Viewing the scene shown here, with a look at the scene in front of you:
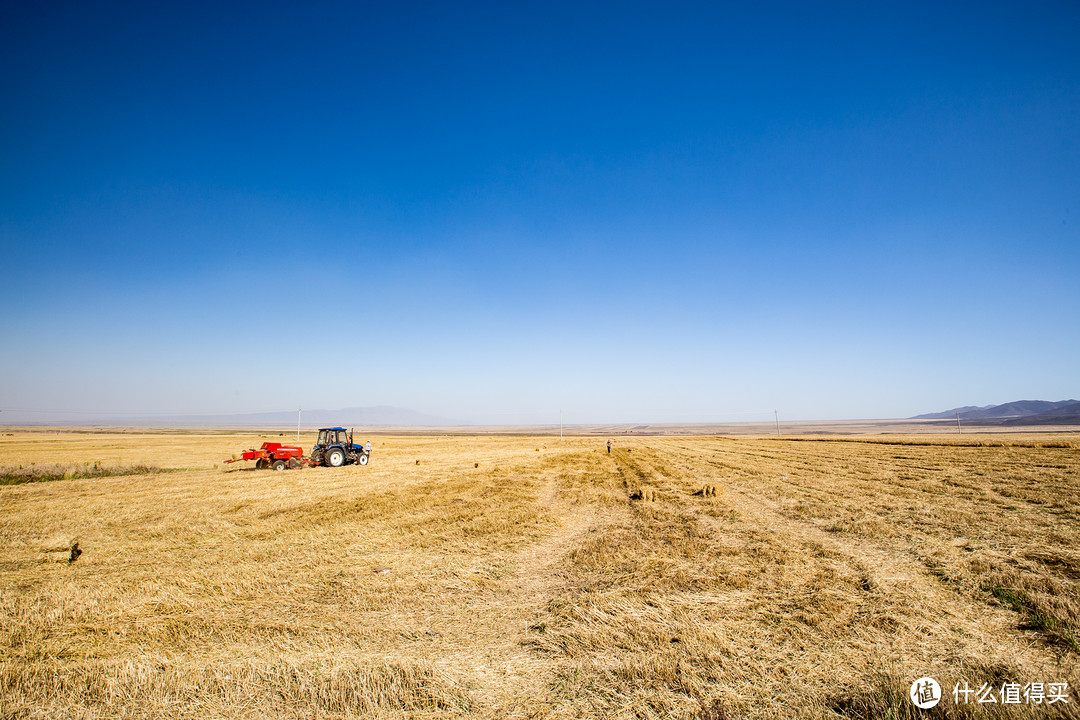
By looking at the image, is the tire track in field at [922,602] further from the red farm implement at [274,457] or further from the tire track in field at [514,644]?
the red farm implement at [274,457]

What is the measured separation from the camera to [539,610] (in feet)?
21.2

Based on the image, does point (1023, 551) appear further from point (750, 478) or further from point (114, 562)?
point (114, 562)

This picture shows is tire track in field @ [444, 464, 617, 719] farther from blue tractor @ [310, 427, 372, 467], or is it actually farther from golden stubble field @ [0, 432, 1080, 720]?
blue tractor @ [310, 427, 372, 467]

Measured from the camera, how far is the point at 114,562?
28.9 ft

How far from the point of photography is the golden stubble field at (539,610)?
439 cm

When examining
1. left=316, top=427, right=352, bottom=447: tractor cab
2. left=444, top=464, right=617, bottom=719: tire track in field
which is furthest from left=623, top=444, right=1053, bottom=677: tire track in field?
left=316, top=427, right=352, bottom=447: tractor cab

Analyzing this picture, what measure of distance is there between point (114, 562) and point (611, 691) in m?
10.0

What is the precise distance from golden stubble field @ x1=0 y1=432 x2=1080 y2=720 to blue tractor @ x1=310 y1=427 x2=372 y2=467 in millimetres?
14059

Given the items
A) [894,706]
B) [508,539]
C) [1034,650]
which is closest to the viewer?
[894,706]

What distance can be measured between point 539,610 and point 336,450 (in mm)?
25500

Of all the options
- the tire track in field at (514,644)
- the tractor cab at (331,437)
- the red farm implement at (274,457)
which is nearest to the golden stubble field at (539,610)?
the tire track in field at (514,644)

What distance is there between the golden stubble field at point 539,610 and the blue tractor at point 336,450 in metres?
14.1

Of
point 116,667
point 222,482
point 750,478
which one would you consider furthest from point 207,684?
point 750,478

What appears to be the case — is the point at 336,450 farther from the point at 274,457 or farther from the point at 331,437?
the point at 274,457
